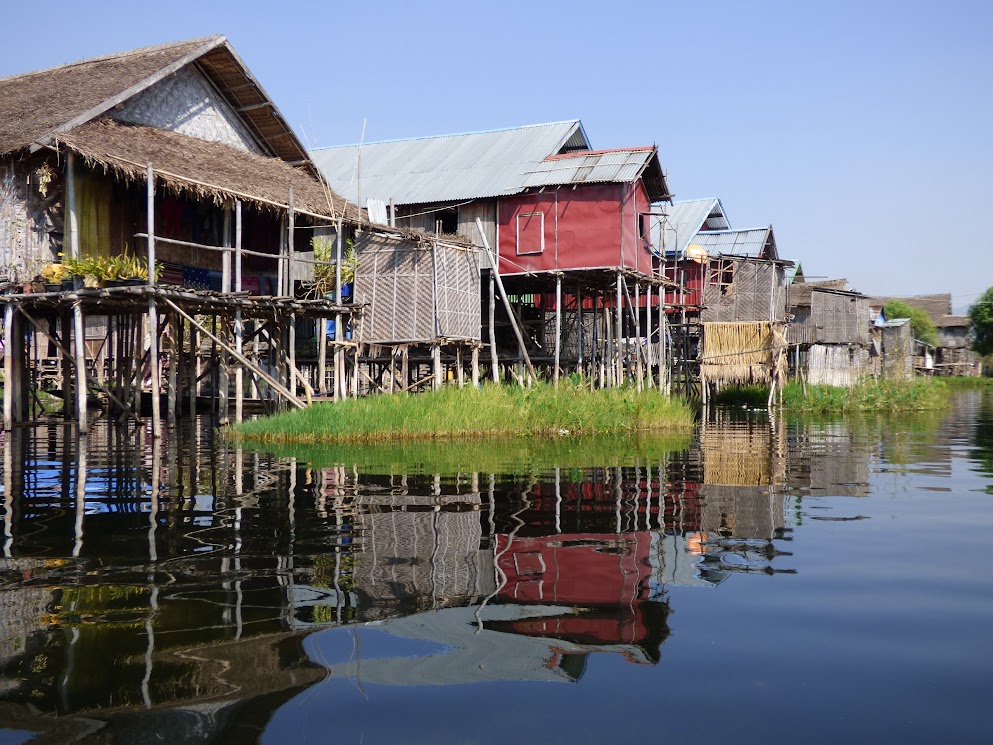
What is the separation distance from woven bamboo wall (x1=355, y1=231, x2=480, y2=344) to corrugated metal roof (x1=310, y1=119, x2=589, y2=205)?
12.7 feet

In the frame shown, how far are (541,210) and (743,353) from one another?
7.68m

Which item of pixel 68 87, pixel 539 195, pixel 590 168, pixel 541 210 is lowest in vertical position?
pixel 541 210

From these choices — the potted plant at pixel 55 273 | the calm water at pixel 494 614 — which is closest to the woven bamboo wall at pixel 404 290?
the potted plant at pixel 55 273

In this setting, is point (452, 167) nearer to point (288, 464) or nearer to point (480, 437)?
point (480, 437)

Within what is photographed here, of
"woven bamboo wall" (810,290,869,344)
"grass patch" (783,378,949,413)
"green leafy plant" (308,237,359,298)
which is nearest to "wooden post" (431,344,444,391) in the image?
"green leafy plant" (308,237,359,298)

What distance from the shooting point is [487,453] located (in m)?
11.6

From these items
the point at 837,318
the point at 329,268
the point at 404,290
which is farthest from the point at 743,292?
the point at 329,268

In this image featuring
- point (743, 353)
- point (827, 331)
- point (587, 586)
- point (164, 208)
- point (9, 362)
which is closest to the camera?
point (587, 586)

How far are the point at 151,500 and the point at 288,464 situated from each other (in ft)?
9.44

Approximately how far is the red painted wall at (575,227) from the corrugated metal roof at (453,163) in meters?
0.70

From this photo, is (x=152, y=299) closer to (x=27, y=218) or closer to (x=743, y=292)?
(x=27, y=218)

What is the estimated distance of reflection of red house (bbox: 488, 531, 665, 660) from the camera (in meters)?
3.64

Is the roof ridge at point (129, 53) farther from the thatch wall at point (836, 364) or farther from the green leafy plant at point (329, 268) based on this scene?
the thatch wall at point (836, 364)

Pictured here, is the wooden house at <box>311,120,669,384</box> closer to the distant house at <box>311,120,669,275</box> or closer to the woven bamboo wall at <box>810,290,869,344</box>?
the distant house at <box>311,120,669,275</box>
